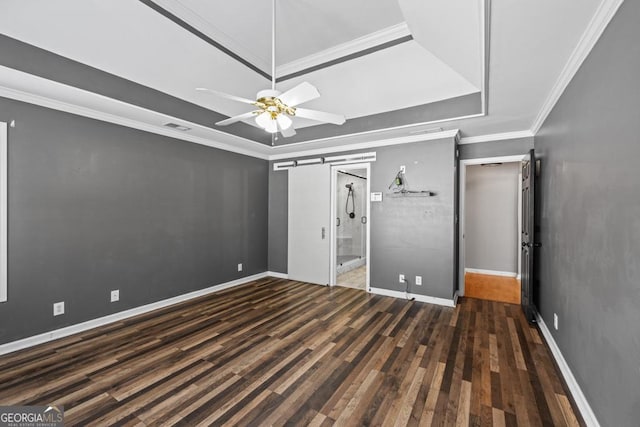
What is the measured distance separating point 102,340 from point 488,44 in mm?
4491

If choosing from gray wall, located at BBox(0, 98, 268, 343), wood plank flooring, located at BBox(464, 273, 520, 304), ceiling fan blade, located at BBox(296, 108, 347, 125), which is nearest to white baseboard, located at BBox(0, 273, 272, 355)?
gray wall, located at BBox(0, 98, 268, 343)

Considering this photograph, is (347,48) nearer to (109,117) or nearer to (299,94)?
(299,94)

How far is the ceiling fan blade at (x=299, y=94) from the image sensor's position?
198 centimetres

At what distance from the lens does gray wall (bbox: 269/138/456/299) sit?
4051mm

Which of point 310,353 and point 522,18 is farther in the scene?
point 310,353

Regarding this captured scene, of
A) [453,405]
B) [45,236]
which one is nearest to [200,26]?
[45,236]

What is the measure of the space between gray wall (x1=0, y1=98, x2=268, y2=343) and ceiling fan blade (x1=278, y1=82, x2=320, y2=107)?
2626mm

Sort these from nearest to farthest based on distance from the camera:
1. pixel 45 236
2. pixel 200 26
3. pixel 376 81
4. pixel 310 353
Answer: pixel 200 26
pixel 310 353
pixel 45 236
pixel 376 81

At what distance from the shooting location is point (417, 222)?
4285 mm

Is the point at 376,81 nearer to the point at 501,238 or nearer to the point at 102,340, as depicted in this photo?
the point at 102,340

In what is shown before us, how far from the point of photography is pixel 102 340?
2947 mm

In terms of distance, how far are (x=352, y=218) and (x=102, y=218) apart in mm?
5422

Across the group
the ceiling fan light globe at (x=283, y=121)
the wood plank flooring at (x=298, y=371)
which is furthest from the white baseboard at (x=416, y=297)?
the ceiling fan light globe at (x=283, y=121)

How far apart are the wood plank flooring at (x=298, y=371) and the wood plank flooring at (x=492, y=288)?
846 mm
